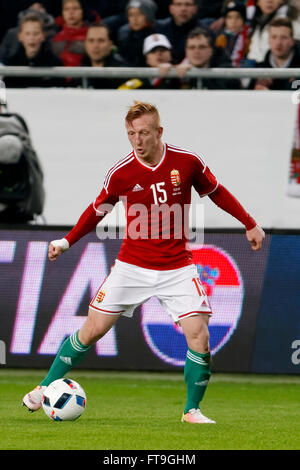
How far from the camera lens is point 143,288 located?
26.0 feet

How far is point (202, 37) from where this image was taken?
11.9 metres

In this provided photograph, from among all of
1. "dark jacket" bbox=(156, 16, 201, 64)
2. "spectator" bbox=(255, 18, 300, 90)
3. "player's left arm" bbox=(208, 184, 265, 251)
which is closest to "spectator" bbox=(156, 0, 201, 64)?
"dark jacket" bbox=(156, 16, 201, 64)

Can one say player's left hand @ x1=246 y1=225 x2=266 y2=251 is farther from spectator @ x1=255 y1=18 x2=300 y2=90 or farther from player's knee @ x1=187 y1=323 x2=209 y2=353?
spectator @ x1=255 y1=18 x2=300 y2=90

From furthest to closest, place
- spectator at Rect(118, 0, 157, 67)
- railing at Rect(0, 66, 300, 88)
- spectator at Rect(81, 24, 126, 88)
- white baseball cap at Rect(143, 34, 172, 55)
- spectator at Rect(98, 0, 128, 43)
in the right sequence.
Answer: spectator at Rect(98, 0, 128, 43), spectator at Rect(118, 0, 157, 67), spectator at Rect(81, 24, 126, 88), white baseball cap at Rect(143, 34, 172, 55), railing at Rect(0, 66, 300, 88)

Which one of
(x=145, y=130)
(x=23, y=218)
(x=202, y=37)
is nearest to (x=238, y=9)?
(x=202, y=37)

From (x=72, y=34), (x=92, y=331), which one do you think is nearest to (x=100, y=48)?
(x=72, y=34)

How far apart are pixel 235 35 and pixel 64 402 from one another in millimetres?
6330

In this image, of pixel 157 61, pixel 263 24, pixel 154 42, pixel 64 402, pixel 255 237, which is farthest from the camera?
pixel 263 24

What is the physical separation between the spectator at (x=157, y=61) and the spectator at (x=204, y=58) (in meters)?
0.19

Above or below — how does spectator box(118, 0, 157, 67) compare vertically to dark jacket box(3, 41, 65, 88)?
above

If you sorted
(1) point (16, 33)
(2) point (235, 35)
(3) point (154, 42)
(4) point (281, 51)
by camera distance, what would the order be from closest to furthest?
1. (4) point (281, 51)
2. (3) point (154, 42)
3. (2) point (235, 35)
4. (1) point (16, 33)

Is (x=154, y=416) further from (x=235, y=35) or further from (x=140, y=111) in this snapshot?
(x=235, y=35)

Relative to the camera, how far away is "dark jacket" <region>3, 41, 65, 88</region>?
11922 millimetres

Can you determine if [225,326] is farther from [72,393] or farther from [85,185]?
[72,393]
